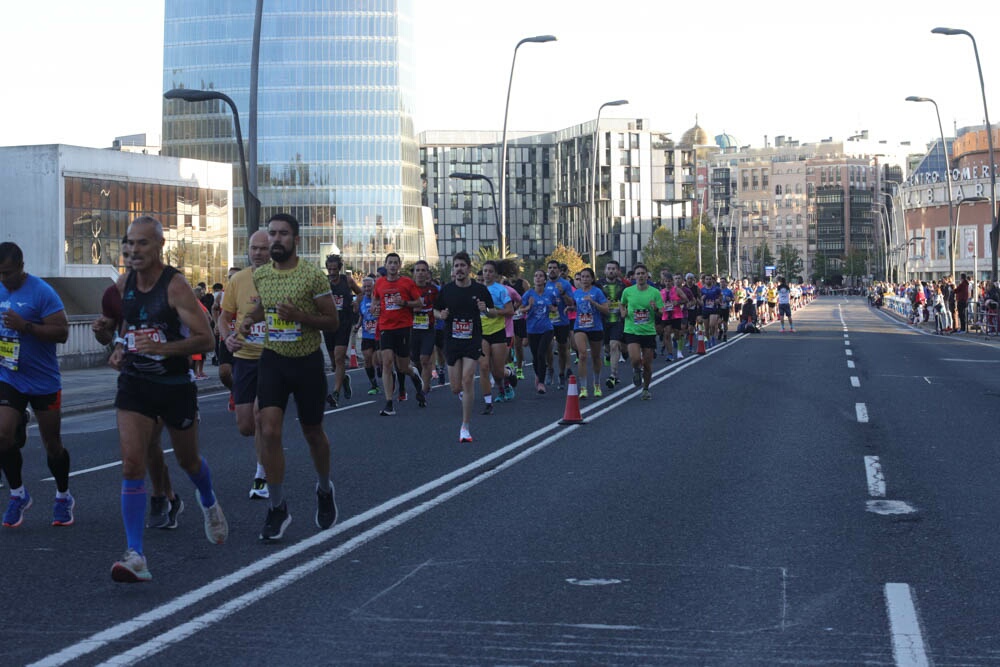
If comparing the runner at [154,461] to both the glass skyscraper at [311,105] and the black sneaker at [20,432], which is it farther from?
the glass skyscraper at [311,105]

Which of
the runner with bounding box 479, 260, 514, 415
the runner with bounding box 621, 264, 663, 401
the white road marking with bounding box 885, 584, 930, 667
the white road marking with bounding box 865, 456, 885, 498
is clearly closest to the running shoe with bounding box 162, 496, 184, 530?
the white road marking with bounding box 885, 584, 930, 667

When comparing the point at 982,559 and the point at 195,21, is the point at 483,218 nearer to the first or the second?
the point at 195,21

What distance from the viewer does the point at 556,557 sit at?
24.7ft

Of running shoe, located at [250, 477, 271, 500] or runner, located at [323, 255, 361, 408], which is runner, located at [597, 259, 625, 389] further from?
running shoe, located at [250, 477, 271, 500]

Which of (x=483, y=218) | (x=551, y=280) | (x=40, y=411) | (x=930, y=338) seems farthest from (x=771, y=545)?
(x=483, y=218)

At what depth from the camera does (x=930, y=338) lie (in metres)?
42.6

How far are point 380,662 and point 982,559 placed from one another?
147 inches

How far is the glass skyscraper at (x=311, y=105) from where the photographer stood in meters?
129

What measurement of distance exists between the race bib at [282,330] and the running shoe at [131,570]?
5.60 feet

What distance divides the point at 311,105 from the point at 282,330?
124267mm

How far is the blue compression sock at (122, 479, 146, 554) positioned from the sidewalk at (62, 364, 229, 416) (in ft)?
41.2

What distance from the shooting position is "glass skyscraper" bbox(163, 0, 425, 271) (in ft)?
422

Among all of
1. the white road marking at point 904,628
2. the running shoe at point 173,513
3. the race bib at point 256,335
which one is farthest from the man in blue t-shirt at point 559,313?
the white road marking at point 904,628

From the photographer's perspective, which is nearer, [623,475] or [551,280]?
[623,475]
